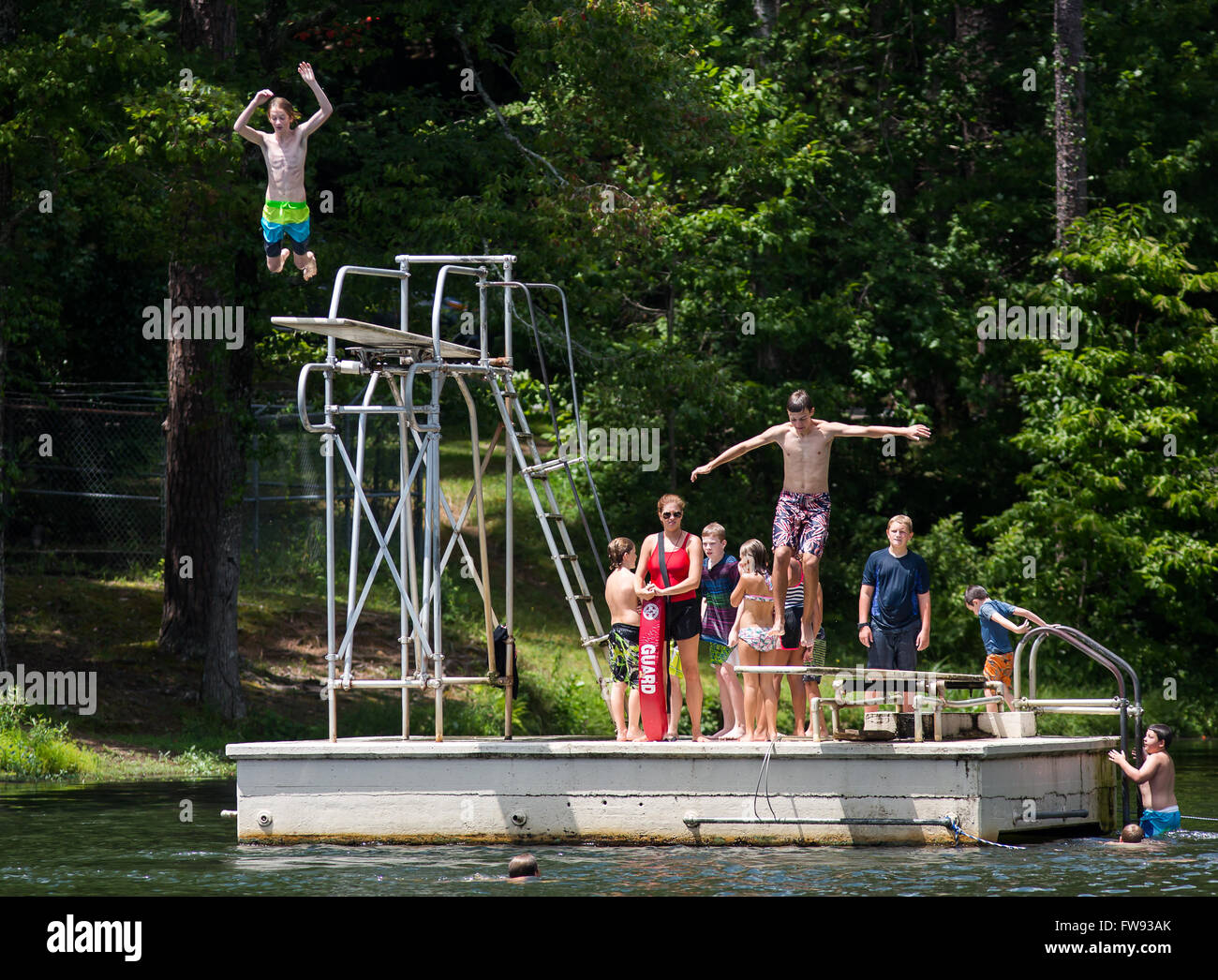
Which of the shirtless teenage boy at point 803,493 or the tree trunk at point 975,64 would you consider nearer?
the shirtless teenage boy at point 803,493

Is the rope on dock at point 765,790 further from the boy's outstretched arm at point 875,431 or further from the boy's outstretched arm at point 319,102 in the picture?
the boy's outstretched arm at point 319,102

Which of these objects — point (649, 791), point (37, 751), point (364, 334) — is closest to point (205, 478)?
point (37, 751)

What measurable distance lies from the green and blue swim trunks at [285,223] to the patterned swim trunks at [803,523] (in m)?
4.77

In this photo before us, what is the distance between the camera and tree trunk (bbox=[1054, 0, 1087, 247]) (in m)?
29.7

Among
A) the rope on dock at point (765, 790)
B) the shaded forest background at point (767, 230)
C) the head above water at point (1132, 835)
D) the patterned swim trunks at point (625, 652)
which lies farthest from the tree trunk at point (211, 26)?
the head above water at point (1132, 835)

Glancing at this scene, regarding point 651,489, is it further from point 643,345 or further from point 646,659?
point 646,659

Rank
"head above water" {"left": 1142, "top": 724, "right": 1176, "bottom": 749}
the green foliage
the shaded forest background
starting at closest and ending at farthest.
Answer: "head above water" {"left": 1142, "top": 724, "right": 1176, "bottom": 749}, the green foliage, the shaded forest background

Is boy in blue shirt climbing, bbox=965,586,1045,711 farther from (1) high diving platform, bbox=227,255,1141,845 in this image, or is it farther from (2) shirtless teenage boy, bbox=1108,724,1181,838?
(2) shirtless teenage boy, bbox=1108,724,1181,838

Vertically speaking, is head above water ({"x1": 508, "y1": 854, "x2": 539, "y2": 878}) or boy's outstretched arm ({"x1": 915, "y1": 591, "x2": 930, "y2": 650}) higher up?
boy's outstretched arm ({"x1": 915, "y1": 591, "x2": 930, "y2": 650})

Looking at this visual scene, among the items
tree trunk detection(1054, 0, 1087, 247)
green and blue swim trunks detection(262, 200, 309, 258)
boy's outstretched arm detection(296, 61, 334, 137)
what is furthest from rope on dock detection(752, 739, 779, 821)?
tree trunk detection(1054, 0, 1087, 247)

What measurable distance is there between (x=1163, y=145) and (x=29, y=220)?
19.7 metres

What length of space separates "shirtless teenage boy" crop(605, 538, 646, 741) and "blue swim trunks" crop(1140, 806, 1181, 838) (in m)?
4.37

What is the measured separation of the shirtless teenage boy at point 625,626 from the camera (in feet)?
50.0
